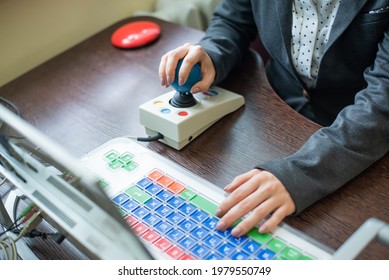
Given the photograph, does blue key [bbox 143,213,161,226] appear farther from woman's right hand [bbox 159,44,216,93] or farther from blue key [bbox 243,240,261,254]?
woman's right hand [bbox 159,44,216,93]

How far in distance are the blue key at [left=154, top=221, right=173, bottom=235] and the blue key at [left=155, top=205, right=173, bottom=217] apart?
2cm

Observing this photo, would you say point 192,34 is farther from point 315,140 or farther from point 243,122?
point 315,140

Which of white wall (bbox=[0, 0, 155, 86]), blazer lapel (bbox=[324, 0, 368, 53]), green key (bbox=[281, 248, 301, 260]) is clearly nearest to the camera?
green key (bbox=[281, 248, 301, 260])

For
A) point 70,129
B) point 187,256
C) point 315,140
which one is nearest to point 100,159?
point 70,129

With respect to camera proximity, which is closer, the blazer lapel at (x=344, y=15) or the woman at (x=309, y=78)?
the woman at (x=309, y=78)

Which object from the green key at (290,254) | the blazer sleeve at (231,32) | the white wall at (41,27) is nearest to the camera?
the green key at (290,254)

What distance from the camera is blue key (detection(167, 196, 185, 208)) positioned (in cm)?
64

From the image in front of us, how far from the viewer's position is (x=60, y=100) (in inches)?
37.3

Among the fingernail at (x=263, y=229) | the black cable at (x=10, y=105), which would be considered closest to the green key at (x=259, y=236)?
the fingernail at (x=263, y=229)

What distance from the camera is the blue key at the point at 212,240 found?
22.8 inches

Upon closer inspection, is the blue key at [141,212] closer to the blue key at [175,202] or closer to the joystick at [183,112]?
the blue key at [175,202]

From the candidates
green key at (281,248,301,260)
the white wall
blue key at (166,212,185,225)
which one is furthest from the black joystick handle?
the white wall
